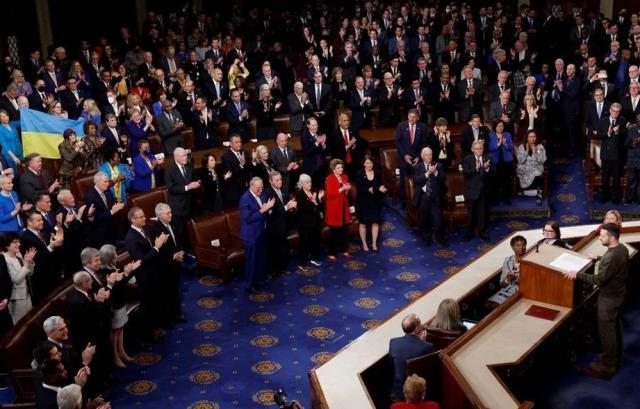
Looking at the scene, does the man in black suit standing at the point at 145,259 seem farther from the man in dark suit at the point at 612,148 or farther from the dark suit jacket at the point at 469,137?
the man in dark suit at the point at 612,148

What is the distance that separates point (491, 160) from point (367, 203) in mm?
1893

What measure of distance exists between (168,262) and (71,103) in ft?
15.2

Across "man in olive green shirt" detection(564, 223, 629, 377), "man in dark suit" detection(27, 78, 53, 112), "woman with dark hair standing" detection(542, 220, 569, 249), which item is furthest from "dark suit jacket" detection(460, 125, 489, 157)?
"man in dark suit" detection(27, 78, 53, 112)

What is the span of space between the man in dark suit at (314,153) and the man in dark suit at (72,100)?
3.39m

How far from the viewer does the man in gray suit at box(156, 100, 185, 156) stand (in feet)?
37.7

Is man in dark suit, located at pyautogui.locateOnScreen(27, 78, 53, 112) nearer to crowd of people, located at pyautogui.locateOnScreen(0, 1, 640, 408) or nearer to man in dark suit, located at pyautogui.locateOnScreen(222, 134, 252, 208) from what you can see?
crowd of people, located at pyautogui.locateOnScreen(0, 1, 640, 408)

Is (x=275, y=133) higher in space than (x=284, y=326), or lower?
higher

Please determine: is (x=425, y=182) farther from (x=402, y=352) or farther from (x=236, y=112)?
(x=402, y=352)

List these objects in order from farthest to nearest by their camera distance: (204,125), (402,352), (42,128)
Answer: (204,125)
(42,128)
(402,352)

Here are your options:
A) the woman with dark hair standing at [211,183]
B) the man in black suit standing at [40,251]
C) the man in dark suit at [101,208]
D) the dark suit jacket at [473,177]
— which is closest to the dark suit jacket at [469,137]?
the dark suit jacket at [473,177]

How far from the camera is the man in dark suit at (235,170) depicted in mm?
10852

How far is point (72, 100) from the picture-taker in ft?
39.8

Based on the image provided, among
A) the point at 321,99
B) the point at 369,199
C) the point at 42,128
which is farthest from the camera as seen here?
the point at 321,99

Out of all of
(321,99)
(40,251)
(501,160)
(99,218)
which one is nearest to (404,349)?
(40,251)
